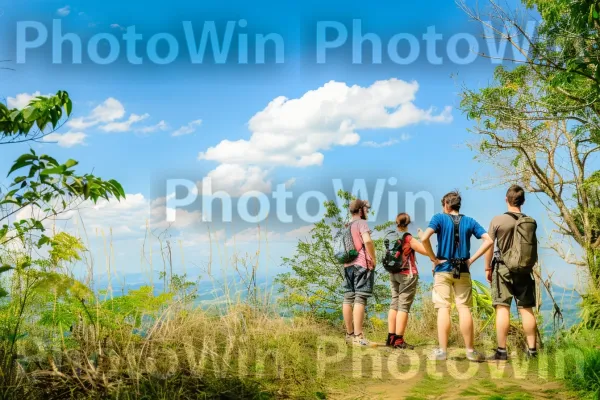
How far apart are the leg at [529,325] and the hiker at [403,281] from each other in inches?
58.2

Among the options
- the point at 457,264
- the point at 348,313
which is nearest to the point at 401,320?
the point at 348,313

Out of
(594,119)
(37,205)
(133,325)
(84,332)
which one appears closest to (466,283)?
(133,325)

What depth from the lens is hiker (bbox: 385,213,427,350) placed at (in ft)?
26.8

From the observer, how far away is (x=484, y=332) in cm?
981

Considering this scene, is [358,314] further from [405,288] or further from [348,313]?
[405,288]

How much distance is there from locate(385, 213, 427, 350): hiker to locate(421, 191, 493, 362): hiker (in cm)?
60

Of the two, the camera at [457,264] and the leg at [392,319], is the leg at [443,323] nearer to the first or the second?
the camera at [457,264]

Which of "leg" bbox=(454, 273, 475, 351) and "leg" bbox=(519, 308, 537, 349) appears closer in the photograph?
"leg" bbox=(454, 273, 475, 351)

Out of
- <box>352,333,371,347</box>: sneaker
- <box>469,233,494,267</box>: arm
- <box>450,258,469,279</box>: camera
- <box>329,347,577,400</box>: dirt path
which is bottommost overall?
<box>329,347,577,400</box>: dirt path

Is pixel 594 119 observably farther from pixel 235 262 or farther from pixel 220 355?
pixel 220 355

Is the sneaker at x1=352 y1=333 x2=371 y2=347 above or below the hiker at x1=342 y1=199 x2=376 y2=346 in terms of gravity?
below

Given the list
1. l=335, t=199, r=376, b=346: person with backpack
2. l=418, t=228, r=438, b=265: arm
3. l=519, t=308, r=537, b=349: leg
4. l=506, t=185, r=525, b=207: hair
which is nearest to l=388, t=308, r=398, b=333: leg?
l=335, t=199, r=376, b=346: person with backpack

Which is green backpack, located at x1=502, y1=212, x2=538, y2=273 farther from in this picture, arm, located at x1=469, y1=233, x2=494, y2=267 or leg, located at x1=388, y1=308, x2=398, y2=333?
leg, located at x1=388, y1=308, x2=398, y2=333

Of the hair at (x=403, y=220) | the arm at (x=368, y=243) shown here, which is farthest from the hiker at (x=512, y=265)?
the arm at (x=368, y=243)
